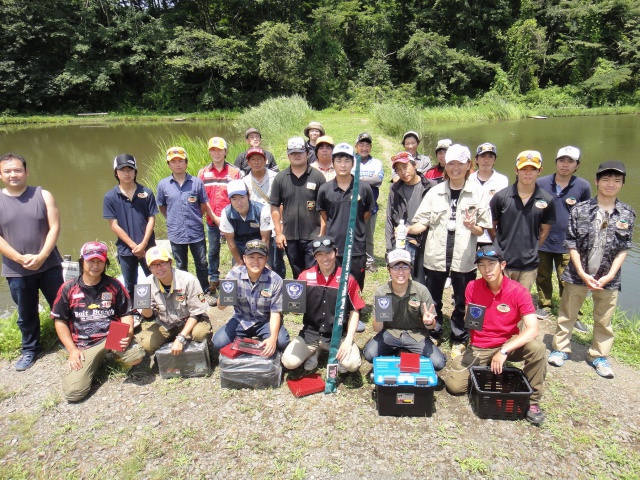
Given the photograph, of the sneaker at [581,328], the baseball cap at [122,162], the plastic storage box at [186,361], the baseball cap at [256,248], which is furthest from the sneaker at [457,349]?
the baseball cap at [122,162]

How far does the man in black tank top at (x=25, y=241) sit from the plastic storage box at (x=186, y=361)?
52.7 inches

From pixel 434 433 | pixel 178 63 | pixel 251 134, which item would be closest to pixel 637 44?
pixel 178 63

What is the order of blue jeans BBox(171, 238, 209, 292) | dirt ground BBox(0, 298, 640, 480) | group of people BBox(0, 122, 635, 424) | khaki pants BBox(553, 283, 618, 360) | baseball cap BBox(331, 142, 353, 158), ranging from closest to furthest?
dirt ground BBox(0, 298, 640, 480) < group of people BBox(0, 122, 635, 424) < khaki pants BBox(553, 283, 618, 360) < baseball cap BBox(331, 142, 353, 158) < blue jeans BBox(171, 238, 209, 292)

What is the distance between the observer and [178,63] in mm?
27547

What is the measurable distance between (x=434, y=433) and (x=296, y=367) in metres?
1.24

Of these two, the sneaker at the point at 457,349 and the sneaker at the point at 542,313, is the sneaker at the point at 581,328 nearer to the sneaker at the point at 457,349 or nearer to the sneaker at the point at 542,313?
the sneaker at the point at 542,313

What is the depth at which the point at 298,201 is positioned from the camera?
4.25 metres

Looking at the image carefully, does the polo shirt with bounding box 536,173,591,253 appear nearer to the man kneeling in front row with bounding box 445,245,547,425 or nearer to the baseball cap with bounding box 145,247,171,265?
the man kneeling in front row with bounding box 445,245,547,425

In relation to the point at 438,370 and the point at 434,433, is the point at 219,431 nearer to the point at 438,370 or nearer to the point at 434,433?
Result: the point at 434,433

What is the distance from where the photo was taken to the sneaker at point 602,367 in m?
3.54

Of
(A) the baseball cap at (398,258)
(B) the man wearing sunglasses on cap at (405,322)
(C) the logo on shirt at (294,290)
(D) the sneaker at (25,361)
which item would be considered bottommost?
(D) the sneaker at (25,361)

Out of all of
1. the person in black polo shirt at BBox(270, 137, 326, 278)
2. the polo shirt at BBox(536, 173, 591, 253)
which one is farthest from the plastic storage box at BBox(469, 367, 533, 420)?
the person in black polo shirt at BBox(270, 137, 326, 278)

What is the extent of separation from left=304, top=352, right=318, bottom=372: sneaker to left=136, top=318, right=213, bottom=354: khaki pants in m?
0.96

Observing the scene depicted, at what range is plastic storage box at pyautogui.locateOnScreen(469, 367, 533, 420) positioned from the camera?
9.77ft
